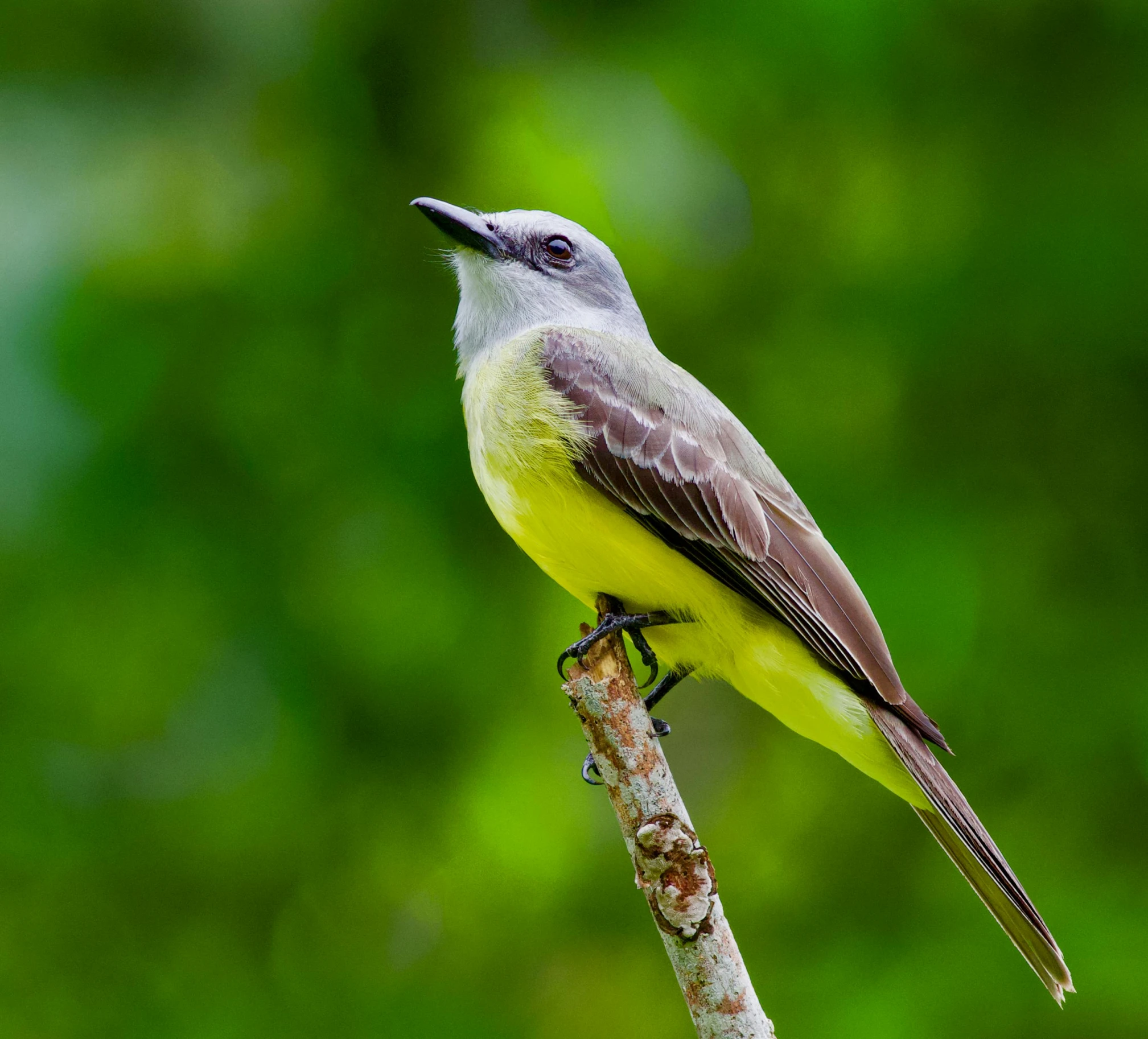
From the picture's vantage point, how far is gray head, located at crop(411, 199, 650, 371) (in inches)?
179

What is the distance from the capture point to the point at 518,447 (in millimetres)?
3801

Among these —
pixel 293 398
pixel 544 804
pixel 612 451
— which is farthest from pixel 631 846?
pixel 293 398

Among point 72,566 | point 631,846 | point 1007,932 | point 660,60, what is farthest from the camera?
point 660,60

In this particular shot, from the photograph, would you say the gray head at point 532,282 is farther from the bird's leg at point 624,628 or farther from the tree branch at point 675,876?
the tree branch at point 675,876

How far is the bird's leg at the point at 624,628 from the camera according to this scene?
3508 millimetres

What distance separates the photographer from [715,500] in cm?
381

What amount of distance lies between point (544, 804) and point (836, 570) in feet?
5.19

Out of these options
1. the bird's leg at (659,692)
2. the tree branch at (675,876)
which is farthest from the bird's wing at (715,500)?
the tree branch at (675,876)

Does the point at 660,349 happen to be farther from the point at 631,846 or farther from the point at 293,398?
the point at 631,846

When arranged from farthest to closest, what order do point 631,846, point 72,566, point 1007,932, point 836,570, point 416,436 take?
point 416,436 < point 72,566 < point 836,570 < point 1007,932 < point 631,846

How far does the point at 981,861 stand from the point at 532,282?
257cm

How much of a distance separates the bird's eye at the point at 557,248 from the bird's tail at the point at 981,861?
6.79ft

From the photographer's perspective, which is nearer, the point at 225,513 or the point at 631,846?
the point at 631,846

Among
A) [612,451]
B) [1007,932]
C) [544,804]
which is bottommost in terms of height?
[1007,932]
